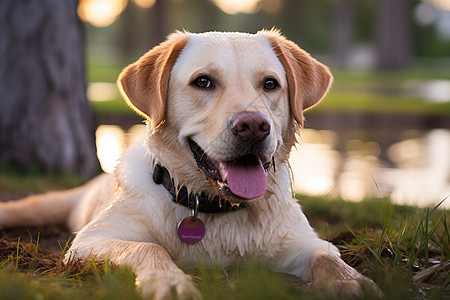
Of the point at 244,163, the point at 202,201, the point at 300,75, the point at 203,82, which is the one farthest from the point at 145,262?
the point at 300,75

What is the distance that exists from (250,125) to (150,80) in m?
1.01

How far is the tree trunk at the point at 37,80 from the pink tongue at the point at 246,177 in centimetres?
455

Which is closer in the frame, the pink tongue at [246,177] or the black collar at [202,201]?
the pink tongue at [246,177]

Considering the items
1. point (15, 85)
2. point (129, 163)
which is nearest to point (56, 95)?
point (15, 85)

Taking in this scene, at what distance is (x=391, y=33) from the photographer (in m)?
32.4

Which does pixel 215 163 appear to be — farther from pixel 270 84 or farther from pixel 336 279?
pixel 336 279

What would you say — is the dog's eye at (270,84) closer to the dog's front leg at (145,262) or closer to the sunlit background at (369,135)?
the sunlit background at (369,135)

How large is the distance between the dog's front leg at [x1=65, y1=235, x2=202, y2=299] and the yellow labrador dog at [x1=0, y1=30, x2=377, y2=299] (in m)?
0.01

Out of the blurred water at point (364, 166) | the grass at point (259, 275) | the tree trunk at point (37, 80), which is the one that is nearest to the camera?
the grass at point (259, 275)

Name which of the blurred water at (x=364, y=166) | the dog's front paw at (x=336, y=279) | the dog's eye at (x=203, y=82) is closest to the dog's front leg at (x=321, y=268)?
the dog's front paw at (x=336, y=279)

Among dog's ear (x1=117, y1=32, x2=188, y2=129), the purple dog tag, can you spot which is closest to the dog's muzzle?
the purple dog tag

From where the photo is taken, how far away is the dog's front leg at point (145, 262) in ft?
8.93

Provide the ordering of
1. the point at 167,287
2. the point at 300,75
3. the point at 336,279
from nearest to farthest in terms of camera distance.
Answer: the point at 167,287
the point at 336,279
the point at 300,75

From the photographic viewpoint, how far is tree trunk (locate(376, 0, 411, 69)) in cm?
3066
